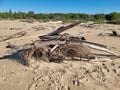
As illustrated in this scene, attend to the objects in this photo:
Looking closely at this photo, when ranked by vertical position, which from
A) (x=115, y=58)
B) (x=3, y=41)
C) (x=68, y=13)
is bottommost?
(x=68, y=13)

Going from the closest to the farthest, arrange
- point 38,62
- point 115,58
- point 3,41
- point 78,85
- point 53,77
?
point 78,85 < point 53,77 < point 38,62 < point 115,58 < point 3,41

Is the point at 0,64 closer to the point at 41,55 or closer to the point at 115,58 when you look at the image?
the point at 41,55

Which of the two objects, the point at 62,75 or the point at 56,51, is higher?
the point at 56,51

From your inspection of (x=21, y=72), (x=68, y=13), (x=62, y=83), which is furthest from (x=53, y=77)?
(x=68, y=13)

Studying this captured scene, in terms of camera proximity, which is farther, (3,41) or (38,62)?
(3,41)

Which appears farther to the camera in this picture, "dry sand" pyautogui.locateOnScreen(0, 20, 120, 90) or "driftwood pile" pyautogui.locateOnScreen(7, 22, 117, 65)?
"driftwood pile" pyautogui.locateOnScreen(7, 22, 117, 65)

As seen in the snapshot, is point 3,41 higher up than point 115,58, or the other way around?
point 115,58

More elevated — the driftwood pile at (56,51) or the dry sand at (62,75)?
the driftwood pile at (56,51)

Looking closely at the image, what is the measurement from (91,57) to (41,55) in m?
1.36

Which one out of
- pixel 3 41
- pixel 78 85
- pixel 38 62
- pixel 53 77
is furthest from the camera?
pixel 3 41

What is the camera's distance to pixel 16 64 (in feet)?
23.5

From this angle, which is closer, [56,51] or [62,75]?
[62,75]

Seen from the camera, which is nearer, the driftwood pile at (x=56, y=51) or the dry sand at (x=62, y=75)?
the dry sand at (x=62, y=75)

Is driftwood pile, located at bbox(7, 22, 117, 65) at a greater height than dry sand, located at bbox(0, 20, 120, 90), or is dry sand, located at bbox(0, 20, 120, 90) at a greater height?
driftwood pile, located at bbox(7, 22, 117, 65)
